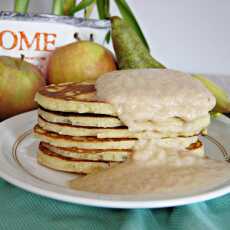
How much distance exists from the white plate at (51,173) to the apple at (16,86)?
0.24 feet

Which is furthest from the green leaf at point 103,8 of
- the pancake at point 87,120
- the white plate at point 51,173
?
the pancake at point 87,120

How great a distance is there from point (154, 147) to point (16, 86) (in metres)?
0.53

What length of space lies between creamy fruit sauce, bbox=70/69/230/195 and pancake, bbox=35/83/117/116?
0.06 ft

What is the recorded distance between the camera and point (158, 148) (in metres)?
0.93

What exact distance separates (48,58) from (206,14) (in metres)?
0.92

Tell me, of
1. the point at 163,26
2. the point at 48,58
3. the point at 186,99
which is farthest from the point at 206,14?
the point at 186,99

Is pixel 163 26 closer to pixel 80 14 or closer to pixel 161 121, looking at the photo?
pixel 80 14

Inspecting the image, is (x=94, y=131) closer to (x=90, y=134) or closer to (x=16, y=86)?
(x=90, y=134)

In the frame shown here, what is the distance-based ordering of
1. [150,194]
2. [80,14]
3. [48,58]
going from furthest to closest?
1. [80,14]
2. [48,58]
3. [150,194]

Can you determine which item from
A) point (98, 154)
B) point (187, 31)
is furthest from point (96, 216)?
point (187, 31)

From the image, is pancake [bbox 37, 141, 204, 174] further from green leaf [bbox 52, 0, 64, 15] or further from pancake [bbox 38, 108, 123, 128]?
green leaf [bbox 52, 0, 64, 15]

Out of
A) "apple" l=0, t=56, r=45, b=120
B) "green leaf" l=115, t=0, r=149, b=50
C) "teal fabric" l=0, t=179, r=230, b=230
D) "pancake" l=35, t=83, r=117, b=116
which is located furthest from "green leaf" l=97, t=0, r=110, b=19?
"teal fabric" l=0, t=179, r=230, b=230

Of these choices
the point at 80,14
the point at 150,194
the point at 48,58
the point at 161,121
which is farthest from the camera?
the point at 80,14

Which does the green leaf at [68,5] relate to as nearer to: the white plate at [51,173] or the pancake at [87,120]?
the white plate at [51,173]
